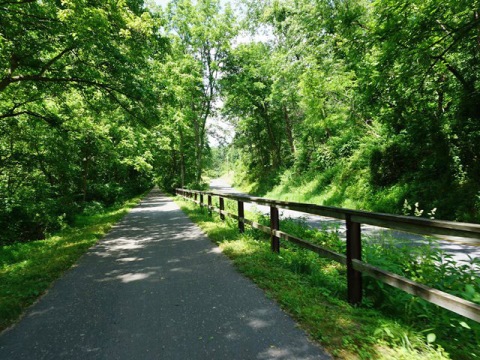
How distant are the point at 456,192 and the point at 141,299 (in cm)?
916

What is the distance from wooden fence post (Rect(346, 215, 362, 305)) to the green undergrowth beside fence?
4.7 inches

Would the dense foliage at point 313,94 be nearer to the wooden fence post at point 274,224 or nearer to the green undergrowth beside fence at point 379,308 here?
the wooden fence post at point 274,224

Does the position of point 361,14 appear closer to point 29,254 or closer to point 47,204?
point 29,254

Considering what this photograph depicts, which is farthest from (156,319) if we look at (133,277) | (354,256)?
(354,256)

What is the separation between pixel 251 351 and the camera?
8.54 ft

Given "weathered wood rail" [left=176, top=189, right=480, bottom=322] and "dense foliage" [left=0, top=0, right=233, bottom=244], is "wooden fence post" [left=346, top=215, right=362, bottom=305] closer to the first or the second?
"weathered wood rail" [left=176, top=189, right=480, bottom=322]

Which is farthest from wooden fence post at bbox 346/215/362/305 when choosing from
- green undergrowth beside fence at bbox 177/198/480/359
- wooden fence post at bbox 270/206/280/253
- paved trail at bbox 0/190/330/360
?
wooden fence post at bbox 270/206/280/253

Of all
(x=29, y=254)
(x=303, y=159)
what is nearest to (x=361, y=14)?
(x=29, y=254)

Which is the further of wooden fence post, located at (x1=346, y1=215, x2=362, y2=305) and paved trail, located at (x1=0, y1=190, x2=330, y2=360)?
wooden fence post, located at (x1=346, y1=215, x2=362, y2=305)

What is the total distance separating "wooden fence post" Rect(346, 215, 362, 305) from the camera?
3.38 meters

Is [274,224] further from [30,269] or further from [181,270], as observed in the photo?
[30,269]

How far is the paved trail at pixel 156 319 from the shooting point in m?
2.67

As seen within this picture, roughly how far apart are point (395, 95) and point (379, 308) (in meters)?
7.70

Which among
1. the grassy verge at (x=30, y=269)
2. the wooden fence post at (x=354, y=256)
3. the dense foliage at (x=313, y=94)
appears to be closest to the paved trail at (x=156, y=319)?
the grassy verge at (x=30, y=269)
